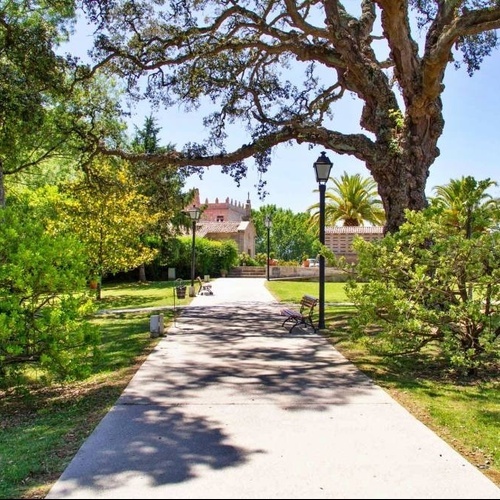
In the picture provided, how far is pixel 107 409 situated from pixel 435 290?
4.65m

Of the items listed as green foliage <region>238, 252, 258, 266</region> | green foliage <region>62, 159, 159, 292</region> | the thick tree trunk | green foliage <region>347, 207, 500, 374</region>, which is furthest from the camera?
green foliage <region>238, 252, 258, 266</region>

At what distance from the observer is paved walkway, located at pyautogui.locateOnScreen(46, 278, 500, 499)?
358 cm

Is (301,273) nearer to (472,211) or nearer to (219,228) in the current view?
(219,228)

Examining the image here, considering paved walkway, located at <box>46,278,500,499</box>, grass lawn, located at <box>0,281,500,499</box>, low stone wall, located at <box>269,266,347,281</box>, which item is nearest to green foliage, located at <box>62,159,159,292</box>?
grass lawn, located at <box>0,281,500,499</box>

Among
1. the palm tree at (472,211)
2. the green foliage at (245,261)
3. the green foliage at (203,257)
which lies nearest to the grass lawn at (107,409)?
the palm tree at (472,211)

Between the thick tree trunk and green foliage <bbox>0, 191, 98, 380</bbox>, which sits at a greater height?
the thick tree trunk

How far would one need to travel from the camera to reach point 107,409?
557 cm

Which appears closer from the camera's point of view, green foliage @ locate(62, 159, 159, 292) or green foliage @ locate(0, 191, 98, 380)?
green foliage @ locate(0, 191, 98, 380)

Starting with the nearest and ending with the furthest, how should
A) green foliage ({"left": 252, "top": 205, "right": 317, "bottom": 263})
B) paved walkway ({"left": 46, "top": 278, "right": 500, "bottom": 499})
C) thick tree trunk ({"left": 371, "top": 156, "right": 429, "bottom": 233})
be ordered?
paved walkway ({"left": 46, "top": 278, "right": 500, "bottom": 499})
thick tree trunk ({"left": 371, "top": 156, "right": 429, "bottom": 233})
green foliage ({"left": 252, "top": 205, "right": 317, "bottom": 263})

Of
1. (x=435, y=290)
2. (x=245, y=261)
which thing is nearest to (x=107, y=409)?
(x=435, y=290)

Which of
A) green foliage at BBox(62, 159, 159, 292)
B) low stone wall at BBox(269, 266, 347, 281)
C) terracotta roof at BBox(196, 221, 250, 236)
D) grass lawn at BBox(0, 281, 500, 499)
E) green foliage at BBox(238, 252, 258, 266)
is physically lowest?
grass lawn at BBox(0, 281, 500, 499)

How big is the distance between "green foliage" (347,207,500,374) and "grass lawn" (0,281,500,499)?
1.60ft

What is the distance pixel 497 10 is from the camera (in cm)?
1075

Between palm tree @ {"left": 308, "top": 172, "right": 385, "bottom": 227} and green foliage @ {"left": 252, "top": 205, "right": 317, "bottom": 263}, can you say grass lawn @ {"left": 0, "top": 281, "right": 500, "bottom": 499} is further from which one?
green foliage @ {"left": 252, "top": 205, "right": 317, "bottom": 263}
